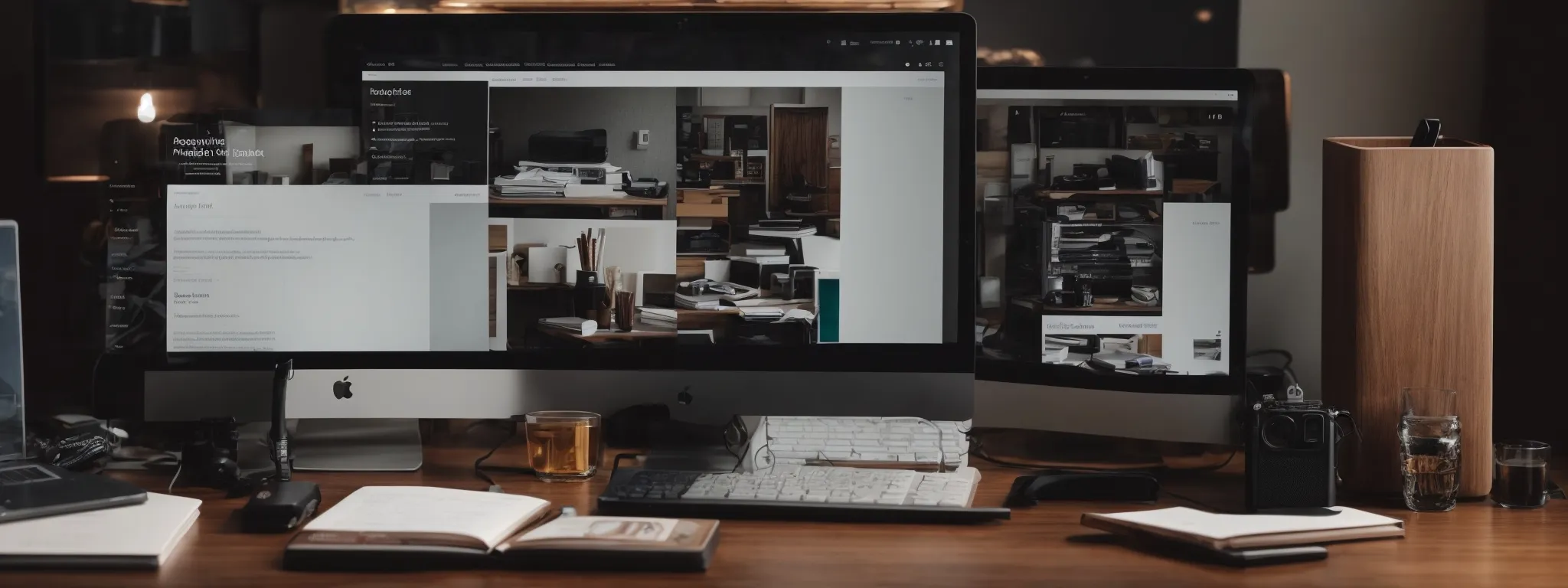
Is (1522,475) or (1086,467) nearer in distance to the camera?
(1522,475)

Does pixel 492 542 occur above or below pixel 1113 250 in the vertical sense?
below

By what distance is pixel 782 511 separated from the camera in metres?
1.10

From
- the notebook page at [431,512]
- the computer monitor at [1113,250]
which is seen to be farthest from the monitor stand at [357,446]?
the computer monitor at [1113,250]

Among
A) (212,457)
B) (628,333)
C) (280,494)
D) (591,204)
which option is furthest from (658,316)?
(212,457)

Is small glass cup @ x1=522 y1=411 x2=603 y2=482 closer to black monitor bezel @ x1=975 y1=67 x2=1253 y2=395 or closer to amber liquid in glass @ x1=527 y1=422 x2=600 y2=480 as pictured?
amber liquid in glass @ x1=527 y1=422 x2=600 y2=480

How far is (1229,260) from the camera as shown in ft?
4.26

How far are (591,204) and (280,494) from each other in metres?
0.41

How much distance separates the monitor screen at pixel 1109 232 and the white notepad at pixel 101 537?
0.87 meters

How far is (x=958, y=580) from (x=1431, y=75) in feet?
3.70

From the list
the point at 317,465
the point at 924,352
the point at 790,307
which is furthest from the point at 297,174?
the point at 924,352

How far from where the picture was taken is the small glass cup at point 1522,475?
115 cm

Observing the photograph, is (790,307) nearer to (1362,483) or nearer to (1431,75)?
(1362,483)

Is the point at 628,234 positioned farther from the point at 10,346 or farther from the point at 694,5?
the point at 10,346

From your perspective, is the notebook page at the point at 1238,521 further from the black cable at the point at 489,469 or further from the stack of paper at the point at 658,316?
the black cable at the point at 489,469
